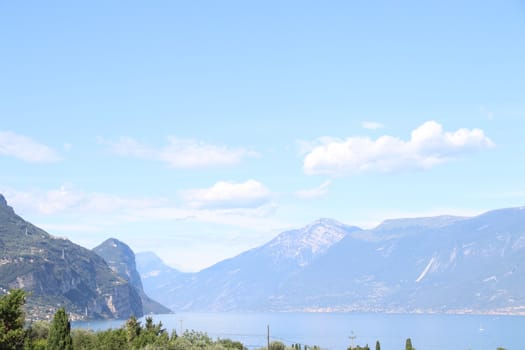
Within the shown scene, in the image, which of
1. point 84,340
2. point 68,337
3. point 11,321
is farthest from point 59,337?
point 84,340

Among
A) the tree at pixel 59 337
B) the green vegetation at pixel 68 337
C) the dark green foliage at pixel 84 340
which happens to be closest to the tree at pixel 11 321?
the green vegetation at pixel 68 337

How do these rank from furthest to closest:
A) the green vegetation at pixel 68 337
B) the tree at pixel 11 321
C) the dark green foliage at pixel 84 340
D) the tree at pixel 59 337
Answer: the dark green foliage at pixel 84 340
the tree at pixel 59 337
the green vegetation at pixel 68 337
the tree at pixel 11 321

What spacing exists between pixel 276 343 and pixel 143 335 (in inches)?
1198

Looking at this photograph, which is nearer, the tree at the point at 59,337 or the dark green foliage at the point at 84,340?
the tree at the point at 59,337

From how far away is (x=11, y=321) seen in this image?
62.7 m

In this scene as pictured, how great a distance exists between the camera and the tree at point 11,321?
201ft

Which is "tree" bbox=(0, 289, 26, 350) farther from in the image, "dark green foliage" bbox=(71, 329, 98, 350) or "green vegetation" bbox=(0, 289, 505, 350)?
"dark green foliage" bbox=(71, 329, 98, 350)

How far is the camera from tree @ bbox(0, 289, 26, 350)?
61250 mm

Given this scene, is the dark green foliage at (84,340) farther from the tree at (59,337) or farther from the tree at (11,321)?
the tree at (11,321)

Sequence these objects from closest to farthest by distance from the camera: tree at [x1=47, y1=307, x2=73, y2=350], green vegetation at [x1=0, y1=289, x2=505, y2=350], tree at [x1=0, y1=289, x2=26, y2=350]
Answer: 1. tree at [x1=0, y1=289, x2=26, y2=350]
2. green vegetation at [x1=0, y1=289, x2=505, y2=350]
3. tree at [x1=47, y1=307, x2=73, y2=350]

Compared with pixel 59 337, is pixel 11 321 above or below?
above

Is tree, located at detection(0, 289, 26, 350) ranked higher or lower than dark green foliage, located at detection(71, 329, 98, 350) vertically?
higher

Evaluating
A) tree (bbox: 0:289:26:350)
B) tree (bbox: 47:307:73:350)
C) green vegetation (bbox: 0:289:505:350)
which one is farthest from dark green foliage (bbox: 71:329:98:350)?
tree (bbox: 0:289:26:350)

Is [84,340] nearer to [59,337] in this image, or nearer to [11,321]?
[59,337]
